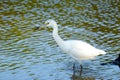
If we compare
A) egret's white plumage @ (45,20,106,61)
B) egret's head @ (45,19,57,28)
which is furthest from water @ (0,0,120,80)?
egret's head @ (45,19,57,28)

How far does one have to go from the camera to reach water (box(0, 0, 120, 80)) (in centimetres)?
1580

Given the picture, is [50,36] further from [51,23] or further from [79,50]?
[79,50]

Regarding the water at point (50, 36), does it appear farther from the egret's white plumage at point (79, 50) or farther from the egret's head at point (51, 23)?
the egret's head at point (51, 23)

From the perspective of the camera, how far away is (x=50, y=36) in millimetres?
21781

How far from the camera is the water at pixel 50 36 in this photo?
15.8 meters

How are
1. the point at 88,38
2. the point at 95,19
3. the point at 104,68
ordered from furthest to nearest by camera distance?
the point at 95,19, the point at 88,38, the point at 104,68

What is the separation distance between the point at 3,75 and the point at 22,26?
9359 millimetres

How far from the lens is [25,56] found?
58.2ft

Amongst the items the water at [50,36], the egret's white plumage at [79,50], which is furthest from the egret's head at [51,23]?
the water at [50,36]

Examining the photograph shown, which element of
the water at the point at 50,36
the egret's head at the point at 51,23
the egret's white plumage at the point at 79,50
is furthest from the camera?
the egret's head at the point at 51,23

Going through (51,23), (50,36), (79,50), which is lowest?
→ (79,50)

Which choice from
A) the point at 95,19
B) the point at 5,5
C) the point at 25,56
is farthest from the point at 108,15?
the point at 25,56

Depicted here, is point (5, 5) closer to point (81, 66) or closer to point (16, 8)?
point (16, 8)

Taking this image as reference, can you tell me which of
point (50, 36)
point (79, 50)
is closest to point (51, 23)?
point (79, 50)
